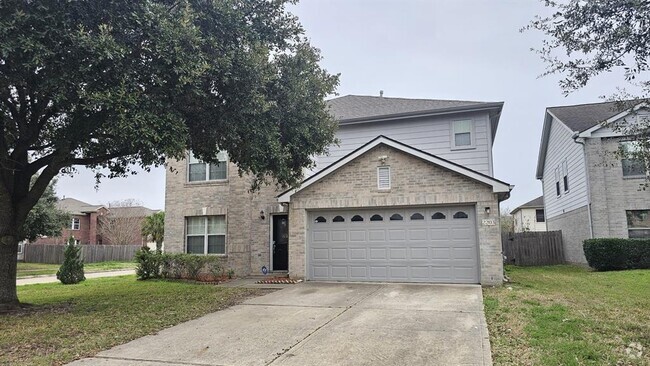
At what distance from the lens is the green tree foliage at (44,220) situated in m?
26.5

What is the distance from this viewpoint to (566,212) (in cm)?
2156

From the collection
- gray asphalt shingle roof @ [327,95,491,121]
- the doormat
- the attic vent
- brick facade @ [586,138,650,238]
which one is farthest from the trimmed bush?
the doormat

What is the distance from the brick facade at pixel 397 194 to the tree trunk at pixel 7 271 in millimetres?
7312

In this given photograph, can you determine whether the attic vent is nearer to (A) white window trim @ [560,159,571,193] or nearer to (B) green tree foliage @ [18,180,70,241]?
(A) white window trim @ [560,159,571,193]

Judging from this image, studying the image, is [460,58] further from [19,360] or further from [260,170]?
[19,360]

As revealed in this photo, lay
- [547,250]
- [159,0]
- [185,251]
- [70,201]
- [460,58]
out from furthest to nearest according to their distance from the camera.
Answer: [70,201] < [547,250] < [460,58] < [185,251] < [159,0]

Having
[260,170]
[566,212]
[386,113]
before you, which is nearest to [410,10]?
[386,113]

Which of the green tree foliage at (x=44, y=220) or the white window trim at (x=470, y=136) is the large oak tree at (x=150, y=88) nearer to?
the white window trim at (x=470, y=136)

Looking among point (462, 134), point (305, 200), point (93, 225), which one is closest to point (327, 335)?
point (305, 200)

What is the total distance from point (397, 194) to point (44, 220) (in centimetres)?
2430

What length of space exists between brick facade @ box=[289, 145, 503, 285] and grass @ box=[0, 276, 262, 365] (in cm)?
314

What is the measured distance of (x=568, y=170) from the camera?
68.6 feet

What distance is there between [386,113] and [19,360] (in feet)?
48.0

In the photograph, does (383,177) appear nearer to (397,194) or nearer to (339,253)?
(397,194)
